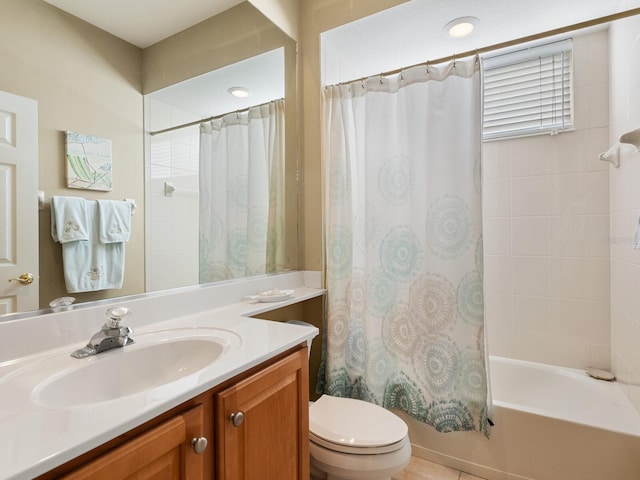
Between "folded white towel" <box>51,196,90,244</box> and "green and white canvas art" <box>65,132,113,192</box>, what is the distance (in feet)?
0.16

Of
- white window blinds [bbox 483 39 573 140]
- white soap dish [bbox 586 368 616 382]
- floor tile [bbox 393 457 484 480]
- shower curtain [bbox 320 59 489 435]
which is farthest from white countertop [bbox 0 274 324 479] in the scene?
white window blinds [bbox 483 39 573 140]

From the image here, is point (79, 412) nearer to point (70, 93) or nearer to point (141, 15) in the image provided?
point (70, 93)

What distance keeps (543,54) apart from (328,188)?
1610 millimetres

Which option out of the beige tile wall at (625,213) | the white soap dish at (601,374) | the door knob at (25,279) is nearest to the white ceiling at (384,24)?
the beige tile wall at (625,213)

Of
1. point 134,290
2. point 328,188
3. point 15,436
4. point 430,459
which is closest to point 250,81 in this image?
point 328,188

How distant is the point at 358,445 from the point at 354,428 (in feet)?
0.32

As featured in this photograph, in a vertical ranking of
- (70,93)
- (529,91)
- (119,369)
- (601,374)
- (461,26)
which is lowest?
(601,374)

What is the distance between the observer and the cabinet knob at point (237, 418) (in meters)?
0.80

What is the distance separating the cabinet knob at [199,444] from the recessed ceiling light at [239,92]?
1.45 metres

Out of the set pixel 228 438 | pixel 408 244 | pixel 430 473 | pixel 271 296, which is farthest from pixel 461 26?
pixel 430 473

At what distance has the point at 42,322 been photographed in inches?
35.3

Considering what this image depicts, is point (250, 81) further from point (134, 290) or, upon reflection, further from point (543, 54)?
point (543, 54)

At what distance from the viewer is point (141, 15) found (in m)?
1.15

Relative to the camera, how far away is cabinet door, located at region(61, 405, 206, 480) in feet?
1.81
